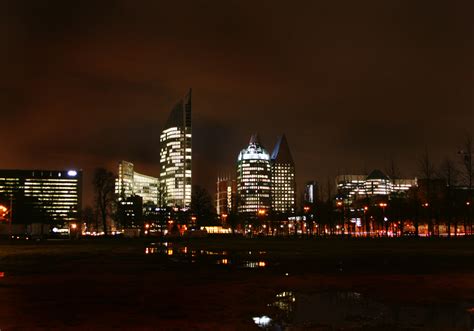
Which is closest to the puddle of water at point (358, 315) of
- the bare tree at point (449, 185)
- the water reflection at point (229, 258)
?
the water reflection at point (229, 258)

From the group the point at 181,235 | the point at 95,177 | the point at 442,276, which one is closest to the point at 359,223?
the point at 181,235

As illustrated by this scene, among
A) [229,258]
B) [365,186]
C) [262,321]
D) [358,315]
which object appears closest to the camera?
[262,321]

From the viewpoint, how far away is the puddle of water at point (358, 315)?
10.7 metres

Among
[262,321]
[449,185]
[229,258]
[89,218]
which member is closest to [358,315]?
[262,321]

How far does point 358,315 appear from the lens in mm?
11867

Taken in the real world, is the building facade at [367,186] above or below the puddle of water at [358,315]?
above

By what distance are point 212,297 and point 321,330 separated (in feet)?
16.7

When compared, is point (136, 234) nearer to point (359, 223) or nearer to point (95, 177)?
point (95, 177)

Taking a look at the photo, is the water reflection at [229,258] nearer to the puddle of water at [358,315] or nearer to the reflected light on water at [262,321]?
the puddle of water at [358,315]

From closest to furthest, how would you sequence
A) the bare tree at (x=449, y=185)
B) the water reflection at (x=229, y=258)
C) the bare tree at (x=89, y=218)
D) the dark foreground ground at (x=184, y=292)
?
the dark foreground ground at (x=184, y=292) → the water reflection at (x=229, y=258) → the bare tree at (x=449, y=185) → the bare tree at (x=89, y=218)

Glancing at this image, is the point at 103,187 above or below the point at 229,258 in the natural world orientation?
above

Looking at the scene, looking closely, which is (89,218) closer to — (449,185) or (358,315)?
(449,185)

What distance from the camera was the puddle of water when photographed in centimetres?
1071

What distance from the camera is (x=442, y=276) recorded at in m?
19.9
